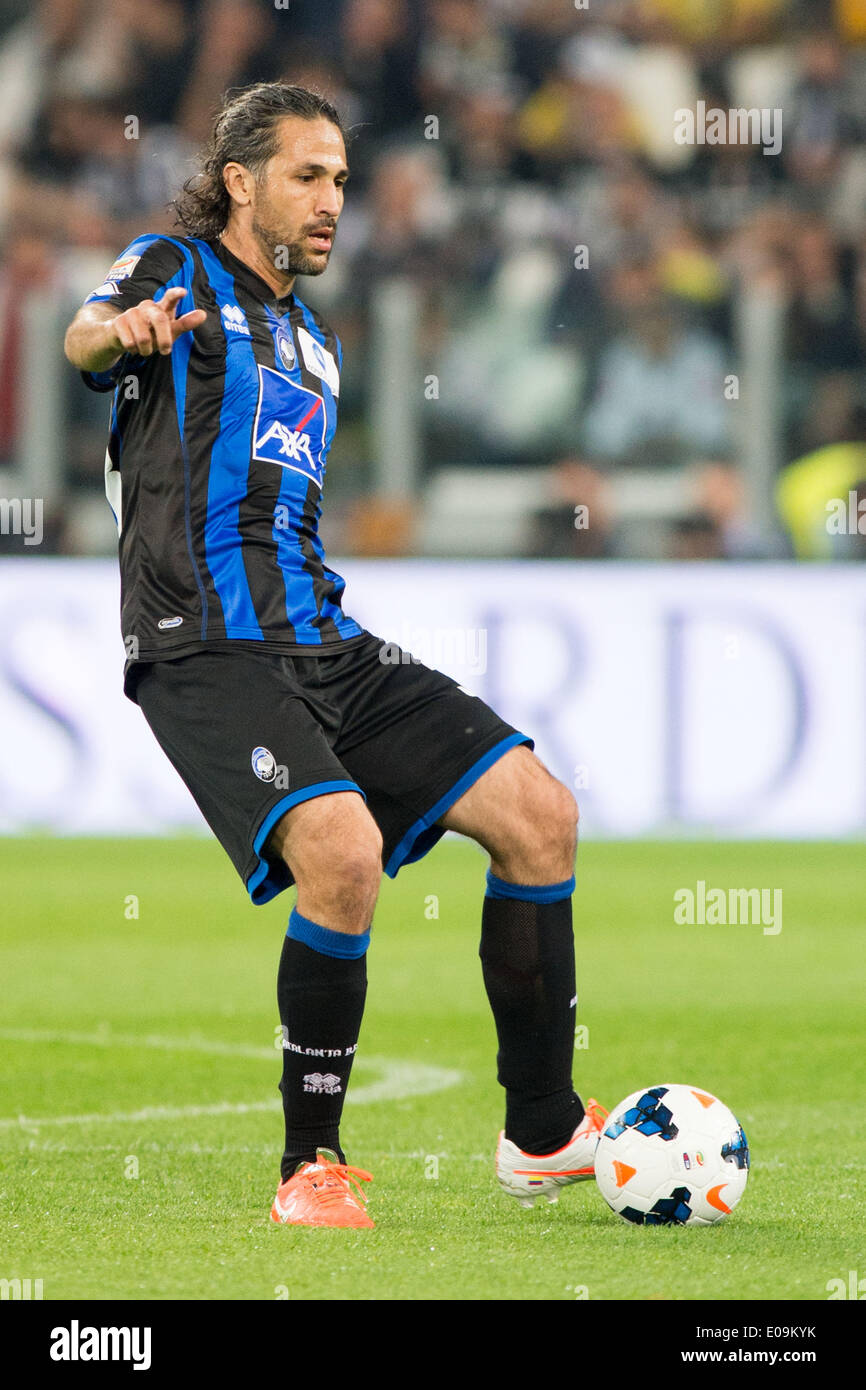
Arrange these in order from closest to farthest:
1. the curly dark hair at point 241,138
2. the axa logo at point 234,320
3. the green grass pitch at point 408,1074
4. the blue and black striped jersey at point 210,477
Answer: the green grass pitch at point 408,1074 → the blue and black striped jersey at point 210,477 → the axa logo at point 234,320 → the curly dark hair at point 241,138

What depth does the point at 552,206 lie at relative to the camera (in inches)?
533

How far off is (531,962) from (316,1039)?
1.84 feet

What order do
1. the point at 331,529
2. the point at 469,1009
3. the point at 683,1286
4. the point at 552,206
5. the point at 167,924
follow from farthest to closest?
the point at 552,206
the point at 331,529
the point at 167,924
the point at 469,1009
the point at 683,1286

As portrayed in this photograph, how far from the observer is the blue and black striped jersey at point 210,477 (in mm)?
4180

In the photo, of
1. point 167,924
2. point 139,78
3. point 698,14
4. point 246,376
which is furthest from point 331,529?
point 246,376

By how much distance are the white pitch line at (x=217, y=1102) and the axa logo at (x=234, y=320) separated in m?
2.08

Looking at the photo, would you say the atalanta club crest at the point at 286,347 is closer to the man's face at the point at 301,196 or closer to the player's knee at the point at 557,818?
the man's face at the point at 301,196

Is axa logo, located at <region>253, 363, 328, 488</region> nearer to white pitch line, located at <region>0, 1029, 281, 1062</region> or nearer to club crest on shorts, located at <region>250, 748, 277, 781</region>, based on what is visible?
club crest on shorts, located at <region>250, 748, 277, 781</region>

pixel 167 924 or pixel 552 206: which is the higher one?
pixel 552 206

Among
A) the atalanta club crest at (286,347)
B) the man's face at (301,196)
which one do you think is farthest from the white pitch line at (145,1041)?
the man's face at (301,196)

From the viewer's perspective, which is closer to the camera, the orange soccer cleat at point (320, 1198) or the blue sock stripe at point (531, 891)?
the orange soccer cleat at point (320, 1198)

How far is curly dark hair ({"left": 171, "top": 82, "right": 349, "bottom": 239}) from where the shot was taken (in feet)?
14.4
